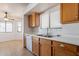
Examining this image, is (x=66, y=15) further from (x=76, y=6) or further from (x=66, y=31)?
(x=66, y=31)

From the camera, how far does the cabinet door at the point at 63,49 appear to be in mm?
2303

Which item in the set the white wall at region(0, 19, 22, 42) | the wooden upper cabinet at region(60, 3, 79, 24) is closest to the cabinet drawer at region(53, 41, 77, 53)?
the wooden upper cabinet at region(60, 3, 79, 24)

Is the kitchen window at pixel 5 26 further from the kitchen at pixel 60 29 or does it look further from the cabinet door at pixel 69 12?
the cabinet door at pixel 69 12

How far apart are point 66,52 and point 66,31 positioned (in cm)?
137

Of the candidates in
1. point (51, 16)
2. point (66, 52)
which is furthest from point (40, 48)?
point (66, 52)

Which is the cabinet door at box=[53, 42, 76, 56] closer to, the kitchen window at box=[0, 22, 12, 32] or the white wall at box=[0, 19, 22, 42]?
the white wall at box=[0, 19, 22, 42]

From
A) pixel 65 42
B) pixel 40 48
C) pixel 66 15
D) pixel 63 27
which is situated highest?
pixel 66 15

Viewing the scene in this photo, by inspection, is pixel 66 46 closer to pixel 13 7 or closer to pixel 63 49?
pixel 63 49

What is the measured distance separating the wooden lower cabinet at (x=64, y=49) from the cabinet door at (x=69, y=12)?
62 centimetres

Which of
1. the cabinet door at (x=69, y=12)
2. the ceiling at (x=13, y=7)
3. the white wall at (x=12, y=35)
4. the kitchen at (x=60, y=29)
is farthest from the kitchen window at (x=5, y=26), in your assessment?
the cabinet door at (x=69, y=12)

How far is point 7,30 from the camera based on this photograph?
1172 centimetres

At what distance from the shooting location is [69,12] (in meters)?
2.99

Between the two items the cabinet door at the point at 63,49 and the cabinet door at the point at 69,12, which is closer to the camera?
the cabinet door at the point at 63,49

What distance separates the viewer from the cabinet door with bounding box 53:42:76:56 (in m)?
2.30
